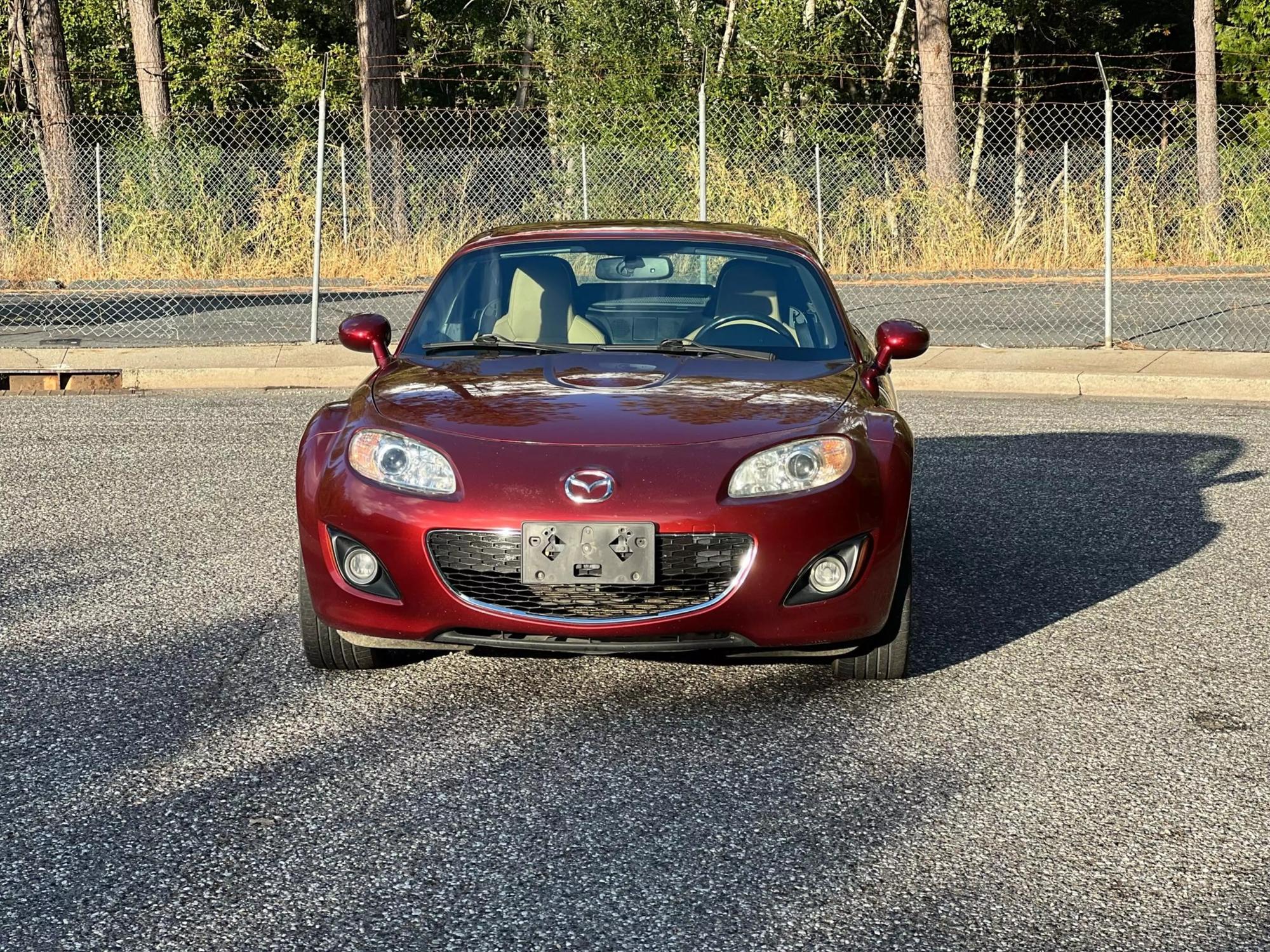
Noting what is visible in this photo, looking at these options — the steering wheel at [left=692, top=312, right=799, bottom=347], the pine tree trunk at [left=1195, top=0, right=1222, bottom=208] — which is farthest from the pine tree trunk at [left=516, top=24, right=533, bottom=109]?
the steering wheel at [left=692, top=312, right=799, bottom=347]

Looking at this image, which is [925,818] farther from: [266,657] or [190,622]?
[190,622]

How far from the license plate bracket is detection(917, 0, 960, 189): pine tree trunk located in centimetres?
2134

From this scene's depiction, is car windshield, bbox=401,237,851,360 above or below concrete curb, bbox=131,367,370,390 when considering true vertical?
above

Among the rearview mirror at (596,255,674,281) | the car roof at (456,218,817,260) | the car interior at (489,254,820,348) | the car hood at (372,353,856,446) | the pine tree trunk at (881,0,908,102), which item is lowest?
the car hood at (372,353,856,446)

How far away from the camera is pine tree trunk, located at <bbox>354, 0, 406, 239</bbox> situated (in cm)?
2084

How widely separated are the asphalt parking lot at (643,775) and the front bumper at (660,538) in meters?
0.27

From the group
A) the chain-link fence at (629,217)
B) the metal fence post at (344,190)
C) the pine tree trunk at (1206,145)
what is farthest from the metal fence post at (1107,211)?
the metal fence post at (344,190)

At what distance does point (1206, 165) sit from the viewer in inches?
864

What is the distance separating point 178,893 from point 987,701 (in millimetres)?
2511

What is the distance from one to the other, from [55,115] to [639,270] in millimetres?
20115

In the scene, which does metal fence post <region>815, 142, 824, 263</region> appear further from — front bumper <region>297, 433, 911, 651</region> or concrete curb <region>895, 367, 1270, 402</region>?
front bumper <region>297, 433, 911, 651</region>

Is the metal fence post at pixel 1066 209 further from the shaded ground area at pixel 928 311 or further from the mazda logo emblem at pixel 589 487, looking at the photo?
the mazda logo emblem at pixel 589 487

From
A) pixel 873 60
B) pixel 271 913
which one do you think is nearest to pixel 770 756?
pixel 271 913

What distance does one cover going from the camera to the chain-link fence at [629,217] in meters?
19.5
